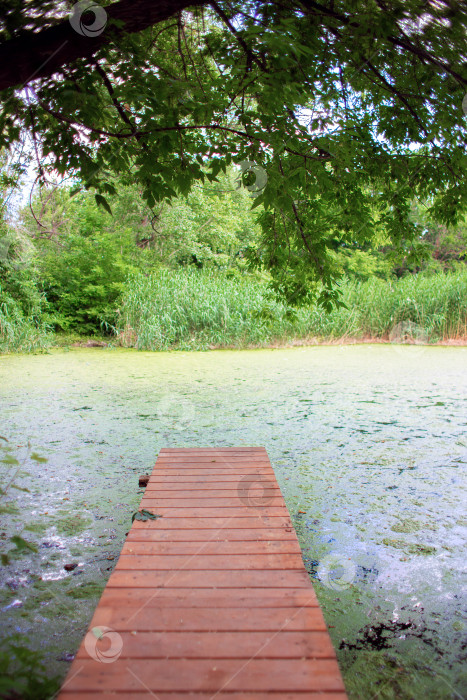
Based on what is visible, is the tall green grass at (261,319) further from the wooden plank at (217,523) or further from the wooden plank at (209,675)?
the wooden plank at (209,675)

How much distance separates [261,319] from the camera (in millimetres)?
9523

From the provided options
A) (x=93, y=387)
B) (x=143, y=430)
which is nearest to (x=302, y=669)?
(x=143, y=430)

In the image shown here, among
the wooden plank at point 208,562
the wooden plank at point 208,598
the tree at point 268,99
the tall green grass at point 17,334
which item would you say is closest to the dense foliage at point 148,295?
the tall green grass at point 17,334

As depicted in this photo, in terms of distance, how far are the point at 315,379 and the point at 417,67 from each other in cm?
382

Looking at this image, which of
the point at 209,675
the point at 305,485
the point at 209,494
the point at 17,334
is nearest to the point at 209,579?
the point at 209,675

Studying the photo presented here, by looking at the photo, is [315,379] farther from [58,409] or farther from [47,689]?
[47,689]

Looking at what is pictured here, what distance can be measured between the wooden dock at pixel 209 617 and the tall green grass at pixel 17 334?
26.7ft

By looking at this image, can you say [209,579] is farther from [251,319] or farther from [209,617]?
[251,319]

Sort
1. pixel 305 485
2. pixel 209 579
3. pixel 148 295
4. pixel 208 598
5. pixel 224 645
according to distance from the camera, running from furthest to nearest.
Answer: pixel 148 295 < pixel 305 485 < pixel 209 579 < pixel 208 598 < pixel 224 645

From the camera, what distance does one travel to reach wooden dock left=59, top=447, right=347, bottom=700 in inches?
43.2

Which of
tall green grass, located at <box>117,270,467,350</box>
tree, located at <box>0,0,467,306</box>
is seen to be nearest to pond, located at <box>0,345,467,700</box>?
tree, located at <box>0,0,467,306</box>

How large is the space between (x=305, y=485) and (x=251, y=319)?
6.44 metres

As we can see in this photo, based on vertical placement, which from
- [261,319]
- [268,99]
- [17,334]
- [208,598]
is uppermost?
[268,99]

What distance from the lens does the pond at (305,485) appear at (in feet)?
5.91
